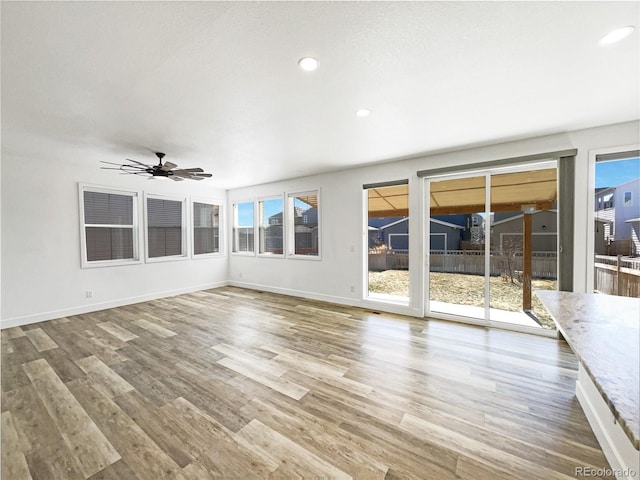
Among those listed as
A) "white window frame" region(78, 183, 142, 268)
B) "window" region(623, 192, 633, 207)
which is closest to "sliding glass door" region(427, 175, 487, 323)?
"window" region(623, 192, 633, 207)

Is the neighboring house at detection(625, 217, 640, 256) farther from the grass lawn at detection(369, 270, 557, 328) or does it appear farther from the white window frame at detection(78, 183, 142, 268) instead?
the white window frame at detection(78, 183, 142, 268)

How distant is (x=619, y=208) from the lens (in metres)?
3.03

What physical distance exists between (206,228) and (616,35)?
703 cm

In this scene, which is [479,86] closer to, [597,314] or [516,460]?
[597,314]

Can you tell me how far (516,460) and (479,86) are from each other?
2717 mm

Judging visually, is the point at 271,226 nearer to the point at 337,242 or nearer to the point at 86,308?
the point at 337,242

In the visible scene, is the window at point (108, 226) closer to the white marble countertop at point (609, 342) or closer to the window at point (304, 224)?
the window at point (304, 224)

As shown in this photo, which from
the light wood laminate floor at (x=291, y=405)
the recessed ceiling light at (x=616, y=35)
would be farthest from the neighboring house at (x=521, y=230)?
the recessed ceiling light at (x=616, y=35)

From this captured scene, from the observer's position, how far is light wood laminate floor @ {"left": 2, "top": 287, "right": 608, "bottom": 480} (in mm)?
1574

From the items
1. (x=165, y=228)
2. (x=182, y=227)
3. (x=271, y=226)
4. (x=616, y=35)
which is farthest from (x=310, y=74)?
(x=182, y=227)

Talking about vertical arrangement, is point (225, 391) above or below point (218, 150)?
below

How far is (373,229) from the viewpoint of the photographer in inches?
197

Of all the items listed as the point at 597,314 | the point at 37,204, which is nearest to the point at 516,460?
the point at 597,314

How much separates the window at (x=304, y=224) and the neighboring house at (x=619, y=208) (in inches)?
162
